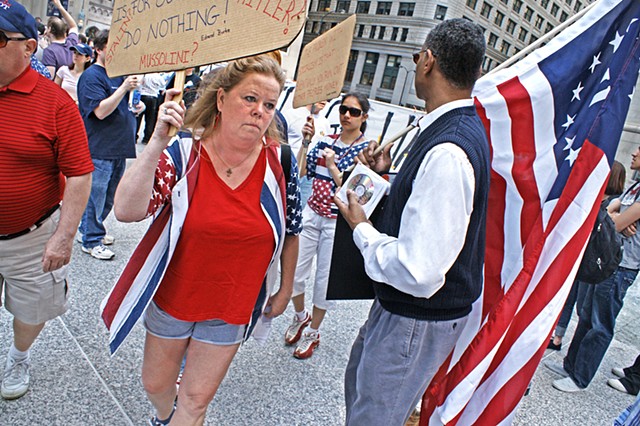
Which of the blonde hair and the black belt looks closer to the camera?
the blonde hair

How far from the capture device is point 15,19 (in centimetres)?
178

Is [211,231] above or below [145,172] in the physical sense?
below

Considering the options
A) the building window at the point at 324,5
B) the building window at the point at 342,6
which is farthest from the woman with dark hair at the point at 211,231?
the building window at the point at 324,5

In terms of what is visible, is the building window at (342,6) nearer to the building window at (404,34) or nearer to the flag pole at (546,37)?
the building window at (404,34)

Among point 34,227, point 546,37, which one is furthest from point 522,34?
point 34,227

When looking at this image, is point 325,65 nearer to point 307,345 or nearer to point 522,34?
point 307,345

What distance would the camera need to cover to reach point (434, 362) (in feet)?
5.82

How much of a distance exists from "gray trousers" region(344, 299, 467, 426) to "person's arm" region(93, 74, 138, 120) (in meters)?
2.95

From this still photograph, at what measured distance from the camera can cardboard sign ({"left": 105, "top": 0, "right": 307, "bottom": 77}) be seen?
4.80 feet

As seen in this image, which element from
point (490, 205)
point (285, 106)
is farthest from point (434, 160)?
point (285, 106)

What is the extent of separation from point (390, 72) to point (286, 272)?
67.1m

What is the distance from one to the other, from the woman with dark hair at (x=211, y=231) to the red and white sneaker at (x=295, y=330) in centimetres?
140

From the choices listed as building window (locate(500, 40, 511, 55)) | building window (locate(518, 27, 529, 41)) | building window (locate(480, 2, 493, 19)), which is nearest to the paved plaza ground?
building window (locate(480, 2, 493, 19))

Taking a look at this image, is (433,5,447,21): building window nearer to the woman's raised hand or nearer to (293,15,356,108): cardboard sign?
(293,15,356,108): cardboard sign
